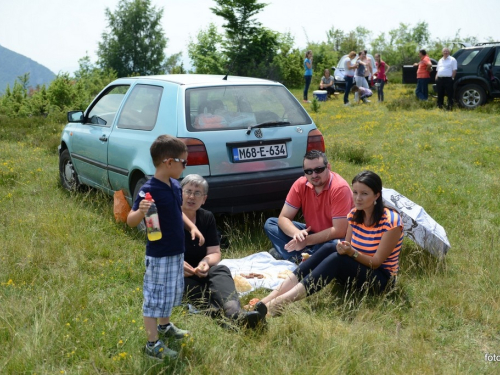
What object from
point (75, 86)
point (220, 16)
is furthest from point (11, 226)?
point (220, 16)

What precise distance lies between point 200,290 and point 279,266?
1182mm

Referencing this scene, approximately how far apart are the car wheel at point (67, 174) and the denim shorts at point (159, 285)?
4789 mm

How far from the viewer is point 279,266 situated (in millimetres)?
5258

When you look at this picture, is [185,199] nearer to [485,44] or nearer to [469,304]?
[469,304]

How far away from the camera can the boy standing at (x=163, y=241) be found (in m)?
A: 3.27

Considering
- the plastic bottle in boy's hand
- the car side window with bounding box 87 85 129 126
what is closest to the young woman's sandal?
the plastic bottle in boy's hand

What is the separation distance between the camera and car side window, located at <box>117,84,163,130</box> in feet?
19.4

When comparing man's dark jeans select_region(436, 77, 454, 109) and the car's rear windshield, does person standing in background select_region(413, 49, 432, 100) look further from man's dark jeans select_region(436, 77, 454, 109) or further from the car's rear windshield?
the car's rear windshield

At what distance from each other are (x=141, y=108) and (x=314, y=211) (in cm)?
231

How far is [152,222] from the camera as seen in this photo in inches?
124

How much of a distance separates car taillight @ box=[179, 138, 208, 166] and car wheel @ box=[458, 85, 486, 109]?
1233 cm

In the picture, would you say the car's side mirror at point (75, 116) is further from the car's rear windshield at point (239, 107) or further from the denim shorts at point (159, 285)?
the denim shorts at point (159, 285)

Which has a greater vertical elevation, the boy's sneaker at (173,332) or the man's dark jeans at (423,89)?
the man's dark jeans at (423,89)

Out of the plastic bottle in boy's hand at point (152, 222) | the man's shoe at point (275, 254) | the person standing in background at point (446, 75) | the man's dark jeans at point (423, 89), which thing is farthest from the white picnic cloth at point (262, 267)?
the man's dark jeans at point (423, 89)
